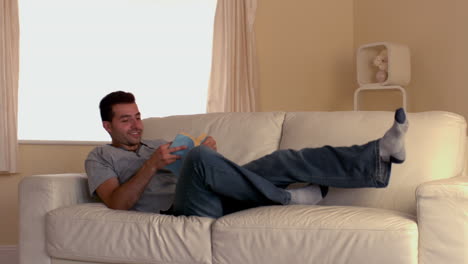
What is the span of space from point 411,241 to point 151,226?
3.15 ft

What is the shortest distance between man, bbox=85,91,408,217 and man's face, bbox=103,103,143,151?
0.52ft

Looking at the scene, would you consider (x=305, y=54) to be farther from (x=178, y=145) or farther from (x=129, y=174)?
(x=178, y=145)

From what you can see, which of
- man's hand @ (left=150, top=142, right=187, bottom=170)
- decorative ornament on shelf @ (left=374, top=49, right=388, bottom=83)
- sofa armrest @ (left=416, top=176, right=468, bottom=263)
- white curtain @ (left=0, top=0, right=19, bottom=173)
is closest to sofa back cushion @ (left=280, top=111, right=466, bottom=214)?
sofa armrest @ (left=416, top=176, right=468, bottom=263)

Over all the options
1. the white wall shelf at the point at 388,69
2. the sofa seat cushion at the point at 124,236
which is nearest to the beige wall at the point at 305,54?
the white wall shelf at the point at 388,69

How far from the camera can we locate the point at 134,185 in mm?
2562

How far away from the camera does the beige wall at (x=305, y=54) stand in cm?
484

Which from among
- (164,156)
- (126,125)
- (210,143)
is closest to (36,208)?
(126,125)

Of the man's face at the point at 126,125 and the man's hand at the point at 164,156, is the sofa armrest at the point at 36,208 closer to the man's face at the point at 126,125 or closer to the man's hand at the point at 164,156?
the man's face at the point at 126,125

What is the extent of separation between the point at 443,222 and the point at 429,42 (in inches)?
106

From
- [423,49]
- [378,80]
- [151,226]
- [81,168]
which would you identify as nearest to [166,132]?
[151,226]

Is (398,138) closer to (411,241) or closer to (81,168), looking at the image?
(411,241)

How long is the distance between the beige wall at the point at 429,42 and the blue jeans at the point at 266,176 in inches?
82.2

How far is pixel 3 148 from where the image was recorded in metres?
3.84

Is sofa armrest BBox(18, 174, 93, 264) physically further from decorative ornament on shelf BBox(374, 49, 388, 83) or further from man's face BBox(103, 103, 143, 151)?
decorative ornament on shelf BBox(374, 49, 388, 83)
